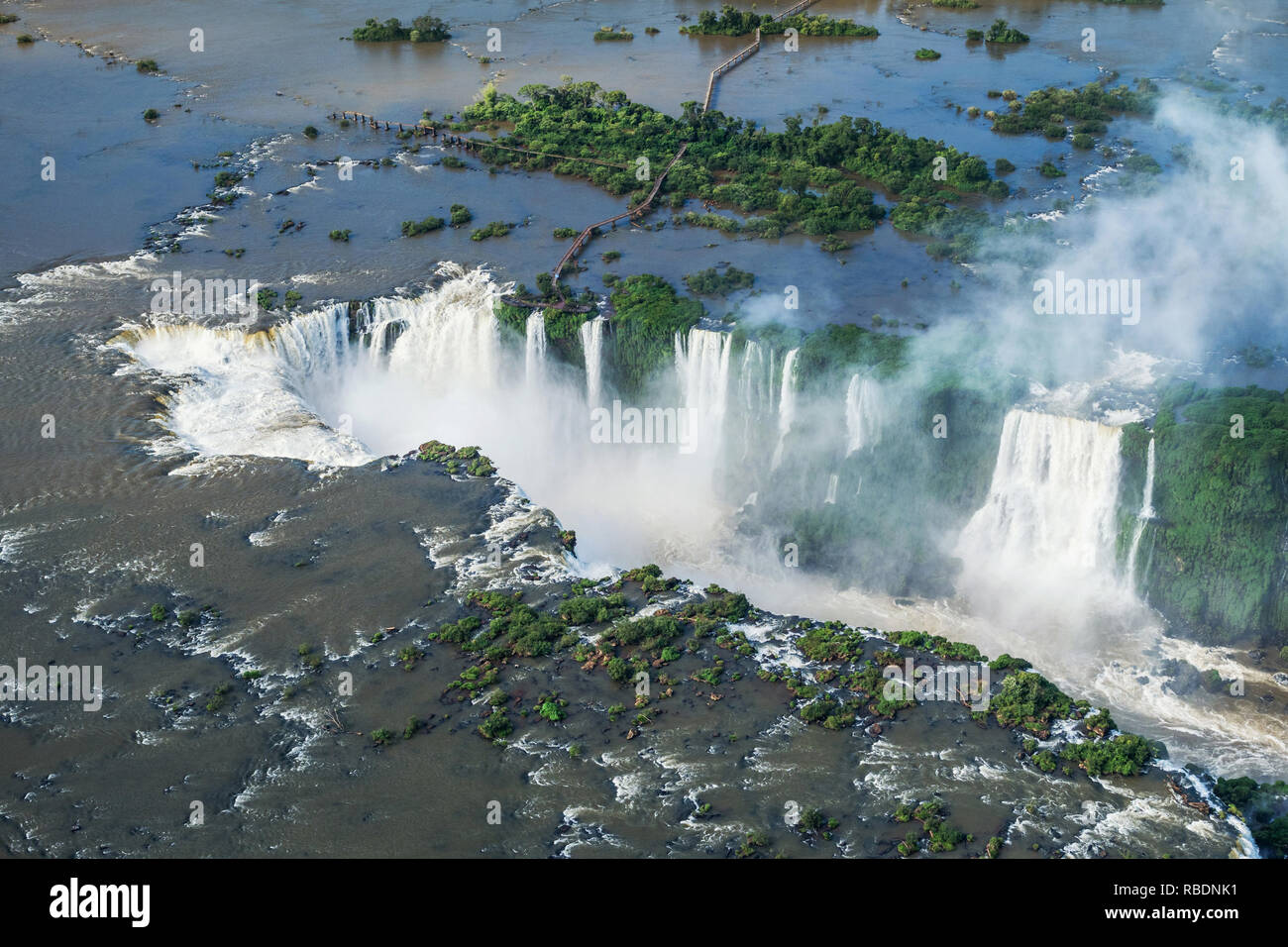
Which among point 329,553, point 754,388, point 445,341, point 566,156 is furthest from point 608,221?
point 329,553

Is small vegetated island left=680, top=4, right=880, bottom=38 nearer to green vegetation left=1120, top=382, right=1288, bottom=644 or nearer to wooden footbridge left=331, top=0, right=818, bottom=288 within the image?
wooden footbridge left=331, top=0, right=818, bottom=288

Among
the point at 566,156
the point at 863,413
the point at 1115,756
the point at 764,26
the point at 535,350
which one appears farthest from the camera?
the point at 764,26

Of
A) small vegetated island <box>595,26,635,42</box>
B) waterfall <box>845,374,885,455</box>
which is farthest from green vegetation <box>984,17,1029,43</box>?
waterfall <box>845,374,885,455</box>

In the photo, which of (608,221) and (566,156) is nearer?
(608,221)

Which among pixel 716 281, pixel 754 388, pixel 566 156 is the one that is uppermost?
pixel 566 156

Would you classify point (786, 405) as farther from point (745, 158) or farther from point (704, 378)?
point (745, 158)

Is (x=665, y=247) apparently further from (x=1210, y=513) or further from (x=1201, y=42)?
(x=1201, y=42)

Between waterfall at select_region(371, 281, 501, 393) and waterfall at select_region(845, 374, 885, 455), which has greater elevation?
waterfall at select_region(371, 281, 501, 393)

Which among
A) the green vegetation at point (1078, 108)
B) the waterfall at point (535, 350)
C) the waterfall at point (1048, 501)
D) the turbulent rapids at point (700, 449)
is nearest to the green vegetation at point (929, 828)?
the turbulent rapids at point (700, 449)

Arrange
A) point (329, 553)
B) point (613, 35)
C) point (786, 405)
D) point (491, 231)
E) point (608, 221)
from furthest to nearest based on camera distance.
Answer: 1. point (613, 35)
2. point (608, 221)
3. point (491, 231)
4. point (786, 405)
5. point (329, 553)
